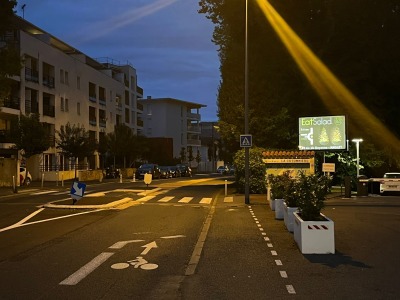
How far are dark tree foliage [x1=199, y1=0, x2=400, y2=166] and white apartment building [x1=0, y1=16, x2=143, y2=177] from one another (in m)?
13.9

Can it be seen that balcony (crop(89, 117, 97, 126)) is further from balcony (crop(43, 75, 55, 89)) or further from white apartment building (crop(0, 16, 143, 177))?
balcony (crop(43, 75, 55, 89))

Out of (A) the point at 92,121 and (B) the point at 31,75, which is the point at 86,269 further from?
(A) the point at 92,121

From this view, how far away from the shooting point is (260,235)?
12.7 meters

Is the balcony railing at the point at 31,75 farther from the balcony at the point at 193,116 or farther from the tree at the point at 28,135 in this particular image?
the balcony at the point at 193,116

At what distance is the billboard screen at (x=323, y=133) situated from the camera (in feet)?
90.6

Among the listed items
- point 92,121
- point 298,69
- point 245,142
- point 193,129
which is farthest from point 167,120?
point 245,142

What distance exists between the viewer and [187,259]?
9.47 meters

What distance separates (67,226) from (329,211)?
9629 mm

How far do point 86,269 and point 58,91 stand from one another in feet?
148

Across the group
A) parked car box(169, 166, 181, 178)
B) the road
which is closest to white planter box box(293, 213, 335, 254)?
the road

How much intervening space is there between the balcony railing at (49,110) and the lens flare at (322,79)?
83.2 feet

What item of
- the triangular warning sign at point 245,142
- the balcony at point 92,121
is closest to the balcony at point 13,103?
the balcony at point 92,121

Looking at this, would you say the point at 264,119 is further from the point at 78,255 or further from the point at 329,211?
the point at 78,255

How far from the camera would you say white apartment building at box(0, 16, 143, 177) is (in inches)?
1703
